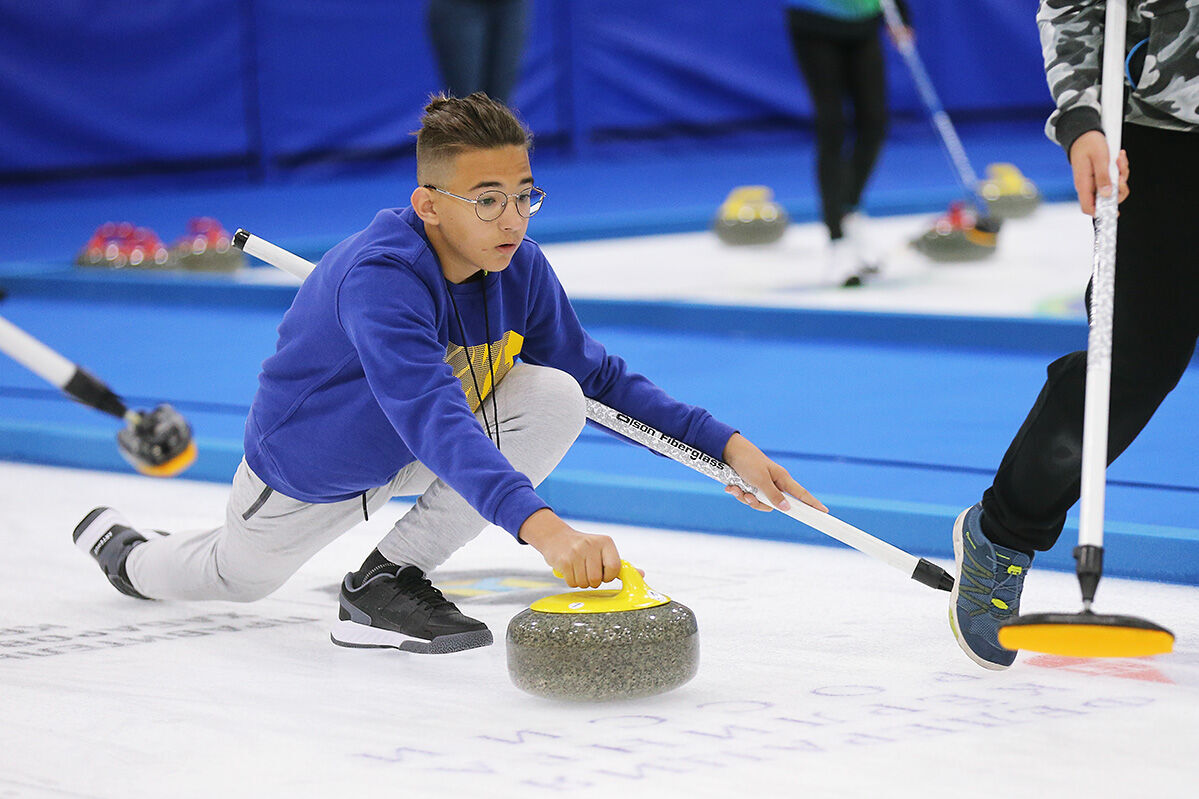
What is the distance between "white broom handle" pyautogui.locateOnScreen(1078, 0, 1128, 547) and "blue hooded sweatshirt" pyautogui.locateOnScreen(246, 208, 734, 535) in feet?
1.63

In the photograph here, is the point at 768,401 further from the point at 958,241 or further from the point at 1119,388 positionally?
the point at 958,241

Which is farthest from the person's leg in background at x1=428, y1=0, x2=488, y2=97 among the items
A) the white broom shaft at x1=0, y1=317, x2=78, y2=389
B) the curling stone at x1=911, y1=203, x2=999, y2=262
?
the white broom shaft at x1=0, y1=317, x2=78, y2=389

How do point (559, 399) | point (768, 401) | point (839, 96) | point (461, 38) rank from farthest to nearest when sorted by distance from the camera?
point (461, 38) < point (839, 96) < point (768, 401) < point (559, 399)

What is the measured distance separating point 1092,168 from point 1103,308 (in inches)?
6.5

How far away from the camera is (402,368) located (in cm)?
197

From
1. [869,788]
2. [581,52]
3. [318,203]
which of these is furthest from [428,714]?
[581,52]

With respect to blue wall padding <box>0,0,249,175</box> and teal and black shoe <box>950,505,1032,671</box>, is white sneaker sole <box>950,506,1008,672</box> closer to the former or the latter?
teal and black shoe <box>950,505,1032,671</box>

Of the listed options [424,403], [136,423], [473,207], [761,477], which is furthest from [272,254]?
[761,477]

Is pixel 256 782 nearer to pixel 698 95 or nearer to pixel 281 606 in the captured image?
pixel 281 606

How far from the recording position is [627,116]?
1039cm

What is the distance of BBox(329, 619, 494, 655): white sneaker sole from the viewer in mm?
2170

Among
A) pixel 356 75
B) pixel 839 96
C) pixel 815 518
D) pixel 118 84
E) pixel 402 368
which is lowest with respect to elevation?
pixel 815 518

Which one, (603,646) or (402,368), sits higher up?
(402,368)

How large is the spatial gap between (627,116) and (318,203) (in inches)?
118
